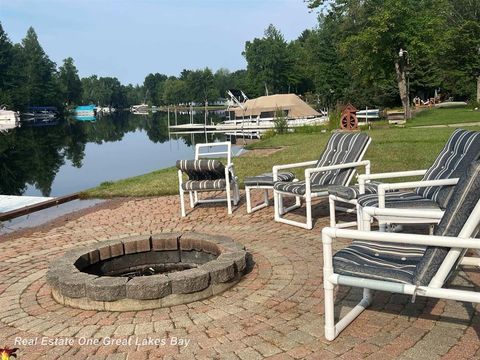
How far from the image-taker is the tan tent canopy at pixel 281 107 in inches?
1649

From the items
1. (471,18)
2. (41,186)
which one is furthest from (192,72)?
(41,186)

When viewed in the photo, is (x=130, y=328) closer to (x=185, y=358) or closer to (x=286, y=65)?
(x=185, y=358)

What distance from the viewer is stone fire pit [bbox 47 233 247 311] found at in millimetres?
3668

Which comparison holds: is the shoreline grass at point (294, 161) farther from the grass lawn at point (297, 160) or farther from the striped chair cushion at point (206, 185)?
the striped chair cushion at point (206, 185)

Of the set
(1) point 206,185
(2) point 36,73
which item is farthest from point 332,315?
(2) point 36,73

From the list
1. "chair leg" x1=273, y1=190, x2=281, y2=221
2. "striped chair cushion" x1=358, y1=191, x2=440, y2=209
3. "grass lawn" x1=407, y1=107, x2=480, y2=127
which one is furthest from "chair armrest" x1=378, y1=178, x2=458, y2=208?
"grass lawn" x1=407, y1=107, x2=480, y2=127

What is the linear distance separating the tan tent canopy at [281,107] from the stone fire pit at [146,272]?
36513 mm

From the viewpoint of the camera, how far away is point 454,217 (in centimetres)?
253

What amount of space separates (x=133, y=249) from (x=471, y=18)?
123 ft

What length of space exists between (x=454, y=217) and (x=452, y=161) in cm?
256

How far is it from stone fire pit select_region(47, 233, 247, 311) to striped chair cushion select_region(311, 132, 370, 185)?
2.16 metres

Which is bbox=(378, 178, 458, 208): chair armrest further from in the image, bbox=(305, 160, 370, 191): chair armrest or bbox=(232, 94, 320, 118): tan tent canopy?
bbox=(232, 94, 320, 118): tan tent canopy

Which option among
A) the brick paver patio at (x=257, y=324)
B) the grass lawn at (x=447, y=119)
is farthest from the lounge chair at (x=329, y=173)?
the grass lawn at (x=447, y=119)

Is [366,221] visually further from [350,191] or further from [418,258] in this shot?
[350,191]
